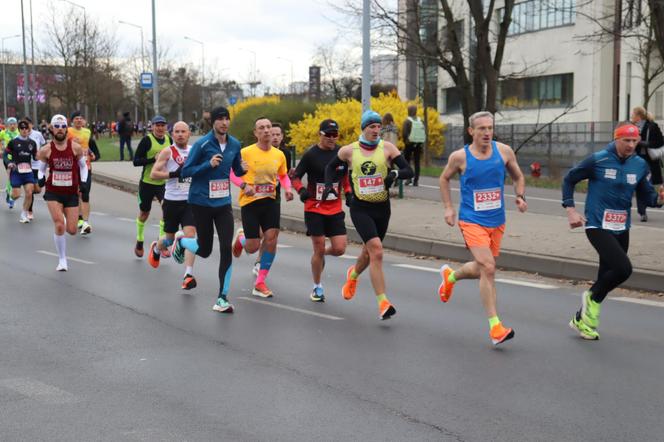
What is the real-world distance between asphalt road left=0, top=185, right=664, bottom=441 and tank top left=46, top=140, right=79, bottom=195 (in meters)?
1.39

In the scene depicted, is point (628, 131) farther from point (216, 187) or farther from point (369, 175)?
point (216, 187)

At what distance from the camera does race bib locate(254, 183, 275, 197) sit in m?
10.3

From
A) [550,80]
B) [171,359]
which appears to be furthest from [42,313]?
[550,80]

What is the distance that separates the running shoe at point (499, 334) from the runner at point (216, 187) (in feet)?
9.00

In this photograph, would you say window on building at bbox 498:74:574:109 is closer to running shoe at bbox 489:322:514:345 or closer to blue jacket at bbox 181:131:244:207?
blue jacket at bbox 181:131:244:207

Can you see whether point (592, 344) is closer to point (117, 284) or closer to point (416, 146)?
point (117, 284)

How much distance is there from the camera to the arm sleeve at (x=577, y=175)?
820 cm

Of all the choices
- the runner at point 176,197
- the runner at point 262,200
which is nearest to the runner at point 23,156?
the runner at point 176,197

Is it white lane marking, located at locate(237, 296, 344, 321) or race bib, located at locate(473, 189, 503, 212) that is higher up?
race bib, located at locate(473, 189, 503, 212)

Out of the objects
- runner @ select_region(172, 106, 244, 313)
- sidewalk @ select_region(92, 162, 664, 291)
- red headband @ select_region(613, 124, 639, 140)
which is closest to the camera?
red headband @ select_region(613, 124, 639, 140)

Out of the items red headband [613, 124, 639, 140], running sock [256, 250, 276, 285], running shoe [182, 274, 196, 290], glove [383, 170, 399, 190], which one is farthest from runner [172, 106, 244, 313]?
red headband [613, 124, 639, 140]

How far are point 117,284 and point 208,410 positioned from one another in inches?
216

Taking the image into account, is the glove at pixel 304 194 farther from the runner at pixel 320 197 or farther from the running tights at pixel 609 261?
the running tights at pixel 609 261

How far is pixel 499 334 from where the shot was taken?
305 inches
